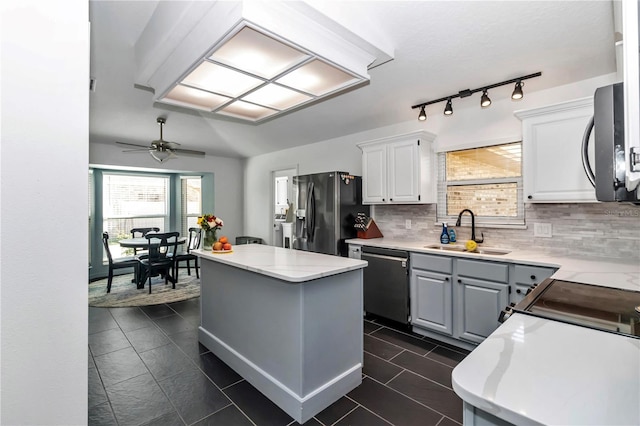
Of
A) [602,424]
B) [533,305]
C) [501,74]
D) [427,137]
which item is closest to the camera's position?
[602,424]

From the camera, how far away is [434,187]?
360 cm

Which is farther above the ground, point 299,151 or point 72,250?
point 299,151

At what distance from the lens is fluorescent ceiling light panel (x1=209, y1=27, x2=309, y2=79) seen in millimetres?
1853

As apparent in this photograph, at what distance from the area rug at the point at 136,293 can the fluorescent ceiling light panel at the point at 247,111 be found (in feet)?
9.60

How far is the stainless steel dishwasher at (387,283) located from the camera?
10.5 ft

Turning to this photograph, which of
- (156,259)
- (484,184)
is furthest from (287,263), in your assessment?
(156,259)

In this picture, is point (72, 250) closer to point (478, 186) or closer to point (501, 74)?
point (501, 74)

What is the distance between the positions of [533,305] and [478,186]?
7.67ft

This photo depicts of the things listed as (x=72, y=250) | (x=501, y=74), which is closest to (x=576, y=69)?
(x=501, y=74)

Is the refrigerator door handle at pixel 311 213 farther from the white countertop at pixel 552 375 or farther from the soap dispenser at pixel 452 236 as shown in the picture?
the white countertop at pixel 552 375

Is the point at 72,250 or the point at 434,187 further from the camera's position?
the point at 434,187

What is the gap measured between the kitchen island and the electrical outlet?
190 cm

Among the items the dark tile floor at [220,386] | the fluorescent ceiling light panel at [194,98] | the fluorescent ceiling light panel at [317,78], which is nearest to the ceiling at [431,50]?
the fluorescent ceiling light panel at [317,78]

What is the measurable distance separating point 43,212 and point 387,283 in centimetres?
300
